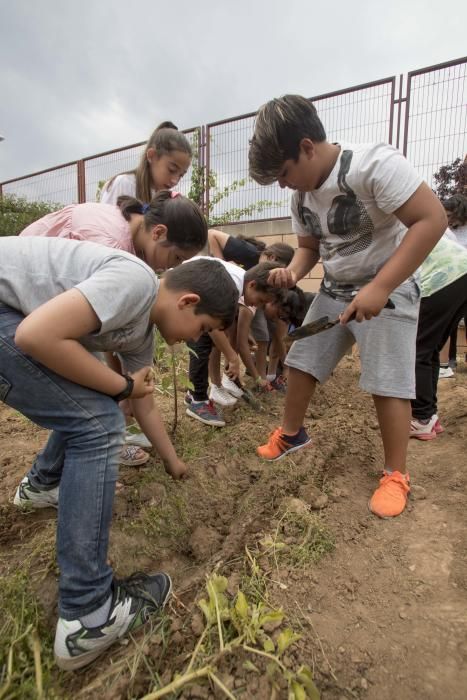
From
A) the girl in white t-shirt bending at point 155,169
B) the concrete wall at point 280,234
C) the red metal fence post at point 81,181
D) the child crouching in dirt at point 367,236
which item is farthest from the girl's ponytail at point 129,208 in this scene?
the red metal fence post at point 81,181

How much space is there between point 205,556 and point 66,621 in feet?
1.95

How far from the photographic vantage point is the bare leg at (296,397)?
2.24 m

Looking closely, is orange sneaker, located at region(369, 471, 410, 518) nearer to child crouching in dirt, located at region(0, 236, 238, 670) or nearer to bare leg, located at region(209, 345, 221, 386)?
child crouching in dirt, located at region(0, 236, 238, 670)

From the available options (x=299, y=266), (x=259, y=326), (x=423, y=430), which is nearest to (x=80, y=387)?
(x=299, y=266)

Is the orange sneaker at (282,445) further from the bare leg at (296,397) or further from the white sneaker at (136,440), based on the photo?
the white sneaker at (136,440)

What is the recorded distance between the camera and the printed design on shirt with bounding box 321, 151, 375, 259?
70.5 inches

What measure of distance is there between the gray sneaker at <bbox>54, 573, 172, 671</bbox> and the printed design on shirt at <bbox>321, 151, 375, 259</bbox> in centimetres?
147

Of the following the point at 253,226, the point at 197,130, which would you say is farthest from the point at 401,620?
the point at 197,130

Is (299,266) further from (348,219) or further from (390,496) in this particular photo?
(390,496)

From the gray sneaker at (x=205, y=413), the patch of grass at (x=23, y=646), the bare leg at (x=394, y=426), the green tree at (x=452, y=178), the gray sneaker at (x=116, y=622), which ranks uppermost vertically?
the green tree at (x=452, y=178)

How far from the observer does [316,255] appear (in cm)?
241

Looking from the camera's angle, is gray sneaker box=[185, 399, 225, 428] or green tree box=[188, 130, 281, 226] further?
green tree box=[188, 130, 281, 226]

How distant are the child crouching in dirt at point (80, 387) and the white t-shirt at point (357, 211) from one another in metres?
0.92

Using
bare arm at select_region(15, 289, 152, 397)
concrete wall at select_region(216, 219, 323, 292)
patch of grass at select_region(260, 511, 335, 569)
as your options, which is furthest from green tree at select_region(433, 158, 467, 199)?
bare arm at select_region(15, 289, 152, 397)
